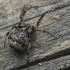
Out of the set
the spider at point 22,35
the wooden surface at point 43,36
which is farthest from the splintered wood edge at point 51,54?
the spider at point 22,35

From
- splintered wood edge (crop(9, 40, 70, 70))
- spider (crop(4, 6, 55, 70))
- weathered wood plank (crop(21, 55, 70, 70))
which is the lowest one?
weathered wood plank (crop(21, 55, 70, 70))

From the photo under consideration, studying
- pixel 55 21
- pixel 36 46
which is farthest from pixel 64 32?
pixel 36 46

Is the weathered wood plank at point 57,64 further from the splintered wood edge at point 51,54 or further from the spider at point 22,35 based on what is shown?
the spider at point 22,35

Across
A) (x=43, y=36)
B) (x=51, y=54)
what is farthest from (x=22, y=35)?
(x=51, y=54)

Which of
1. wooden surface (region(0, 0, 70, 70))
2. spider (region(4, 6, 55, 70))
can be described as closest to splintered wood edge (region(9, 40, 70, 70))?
wooden surface (region(0, 0, 70, 70))

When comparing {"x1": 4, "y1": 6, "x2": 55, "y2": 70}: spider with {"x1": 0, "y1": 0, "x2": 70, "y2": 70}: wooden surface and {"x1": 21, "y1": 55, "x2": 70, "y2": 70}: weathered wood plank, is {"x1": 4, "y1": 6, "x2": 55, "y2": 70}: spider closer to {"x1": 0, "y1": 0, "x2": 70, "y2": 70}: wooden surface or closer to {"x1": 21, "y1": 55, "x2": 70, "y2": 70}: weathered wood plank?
{"x1": 0, "y1": 0, "x2": 70, "y2": 70}: wooden surface

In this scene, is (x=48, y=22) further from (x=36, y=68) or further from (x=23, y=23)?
(x=36, y=68)

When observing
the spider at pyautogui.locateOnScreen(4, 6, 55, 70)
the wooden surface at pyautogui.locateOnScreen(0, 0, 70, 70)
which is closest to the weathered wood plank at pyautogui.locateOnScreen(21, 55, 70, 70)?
the wooden surface at pyautogui.locateOnScreen(0, 0, 70, 70)

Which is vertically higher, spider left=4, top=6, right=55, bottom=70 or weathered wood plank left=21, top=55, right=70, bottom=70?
spider left=4, top=6, right=55, bottom=70

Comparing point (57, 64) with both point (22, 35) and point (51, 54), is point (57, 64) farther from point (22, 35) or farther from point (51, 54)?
point (22, 35)

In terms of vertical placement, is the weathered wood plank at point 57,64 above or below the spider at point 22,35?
below
